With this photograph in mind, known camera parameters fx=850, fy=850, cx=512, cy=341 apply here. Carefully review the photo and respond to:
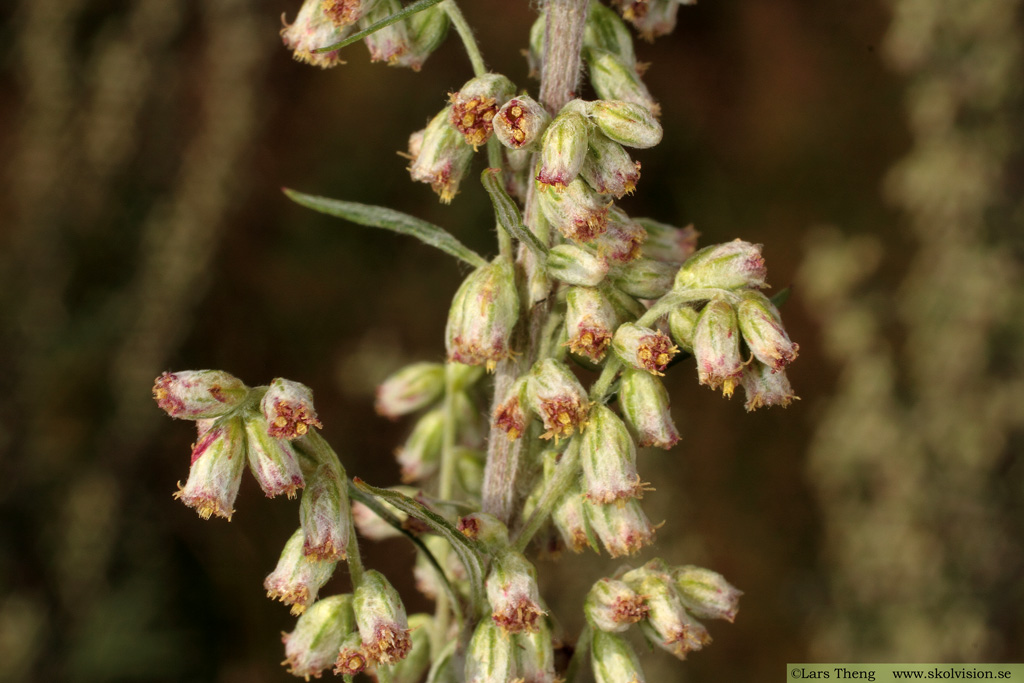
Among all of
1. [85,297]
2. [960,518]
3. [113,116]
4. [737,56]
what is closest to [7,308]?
[85,297]

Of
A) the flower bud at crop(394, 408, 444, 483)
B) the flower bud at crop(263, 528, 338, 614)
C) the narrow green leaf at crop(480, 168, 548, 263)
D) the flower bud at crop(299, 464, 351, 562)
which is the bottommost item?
the flower bud at crop(263, 528, 338, 614)

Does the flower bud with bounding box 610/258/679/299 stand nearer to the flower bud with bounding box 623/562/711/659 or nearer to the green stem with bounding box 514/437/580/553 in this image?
the green stem with bounding box 514/437/580/553

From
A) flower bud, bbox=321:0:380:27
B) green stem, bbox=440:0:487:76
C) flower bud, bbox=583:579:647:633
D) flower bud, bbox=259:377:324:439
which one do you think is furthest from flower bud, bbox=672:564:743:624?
flower bud, bbox=321:0:380:27

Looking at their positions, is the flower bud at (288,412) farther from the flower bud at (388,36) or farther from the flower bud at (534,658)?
the flower bud at (388,36)

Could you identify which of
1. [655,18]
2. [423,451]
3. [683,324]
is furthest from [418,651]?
[655,18]

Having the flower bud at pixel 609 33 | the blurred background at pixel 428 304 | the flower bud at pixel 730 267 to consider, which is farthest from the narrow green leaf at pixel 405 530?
the blurred background at pixel 428 304

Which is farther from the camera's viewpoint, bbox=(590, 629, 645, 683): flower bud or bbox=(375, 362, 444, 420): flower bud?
bbox=(375, 362, 444, 420): flower bud
